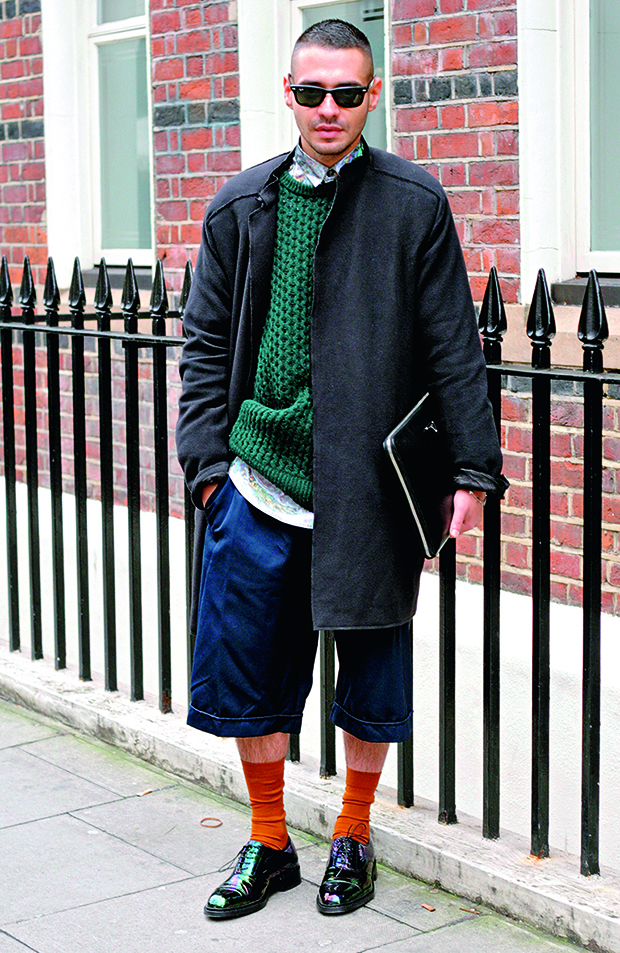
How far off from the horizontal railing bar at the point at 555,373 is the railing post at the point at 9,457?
2289mm

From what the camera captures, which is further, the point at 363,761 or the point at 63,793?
the point at 63,793

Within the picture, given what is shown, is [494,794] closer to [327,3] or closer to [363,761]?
[363,761]

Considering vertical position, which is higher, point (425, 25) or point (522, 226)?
point (425, 25)

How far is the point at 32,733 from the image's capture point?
4.67 metres

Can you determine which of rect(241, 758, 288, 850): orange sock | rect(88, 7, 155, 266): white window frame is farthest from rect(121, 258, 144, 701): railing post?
rect(88, 7, 155, 266): white window frame

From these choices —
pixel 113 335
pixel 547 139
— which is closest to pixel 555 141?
pixel 547 139

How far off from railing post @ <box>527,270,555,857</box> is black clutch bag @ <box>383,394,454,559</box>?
→ 0.99 ft

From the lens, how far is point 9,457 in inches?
204

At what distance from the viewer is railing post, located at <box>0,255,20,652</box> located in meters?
5.06

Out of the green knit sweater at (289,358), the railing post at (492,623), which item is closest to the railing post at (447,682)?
the railing post at (492,623)

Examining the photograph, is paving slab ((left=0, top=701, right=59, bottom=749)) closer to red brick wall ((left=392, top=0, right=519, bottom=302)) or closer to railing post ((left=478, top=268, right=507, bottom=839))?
railing post ((left=478, top=268, right=507, bottom=839))

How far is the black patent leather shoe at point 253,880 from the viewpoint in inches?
128

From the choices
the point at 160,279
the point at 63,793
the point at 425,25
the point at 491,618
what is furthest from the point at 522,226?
the point at 63,793

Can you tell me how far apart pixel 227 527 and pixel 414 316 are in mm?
646
